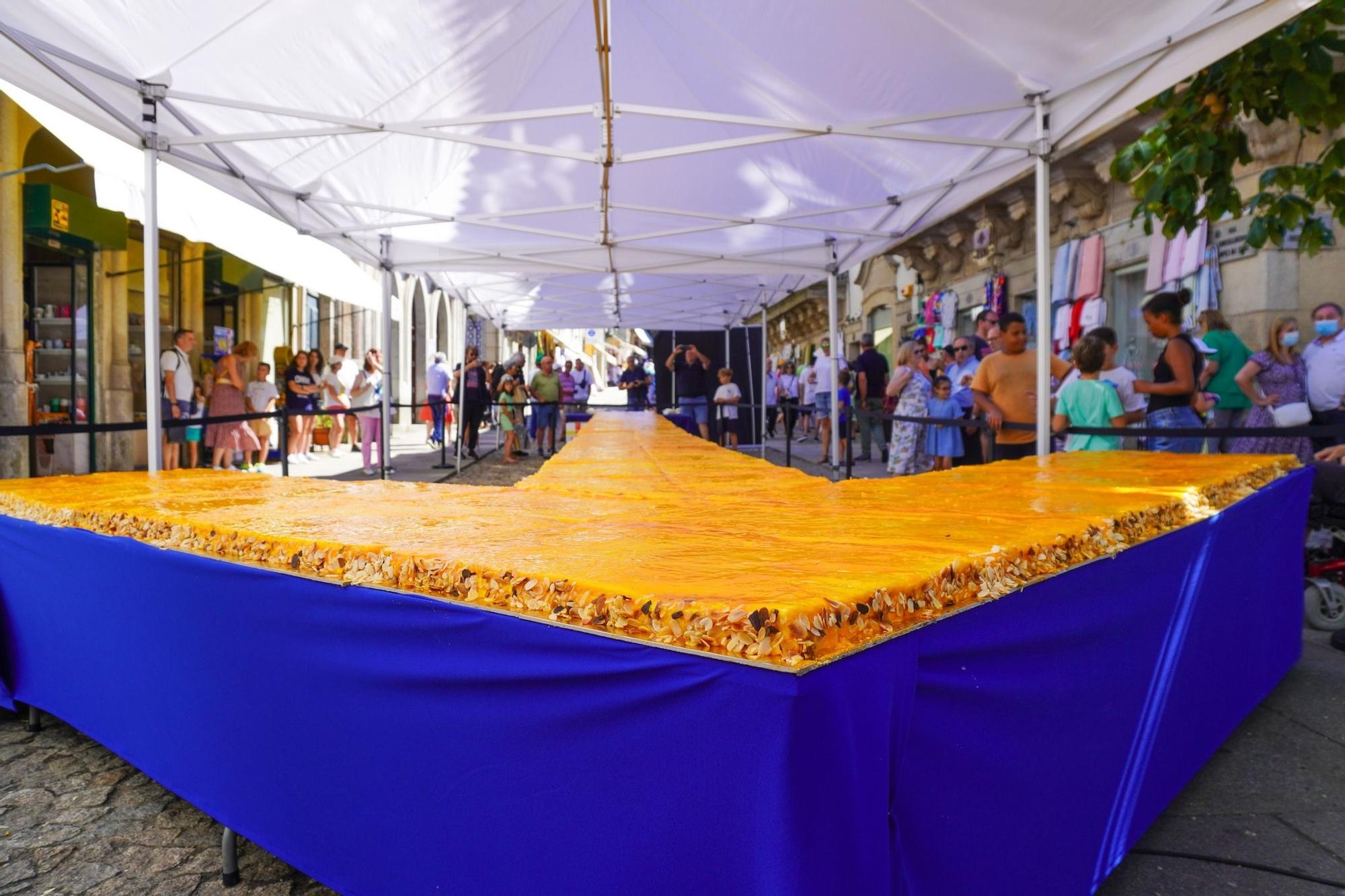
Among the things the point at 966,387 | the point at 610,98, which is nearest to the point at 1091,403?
the point at 610,98

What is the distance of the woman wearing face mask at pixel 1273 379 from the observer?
20.0ft

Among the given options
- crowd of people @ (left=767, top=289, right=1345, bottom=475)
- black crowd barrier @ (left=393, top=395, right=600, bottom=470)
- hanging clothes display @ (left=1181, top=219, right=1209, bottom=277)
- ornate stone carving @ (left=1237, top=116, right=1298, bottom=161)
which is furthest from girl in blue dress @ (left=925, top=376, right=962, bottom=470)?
black crowd barrier @ (left=393, top=395, right=600, bottom=470)

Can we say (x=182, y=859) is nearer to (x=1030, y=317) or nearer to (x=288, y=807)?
(x=288, y=807)

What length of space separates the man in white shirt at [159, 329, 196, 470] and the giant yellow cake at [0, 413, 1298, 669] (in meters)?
6.39

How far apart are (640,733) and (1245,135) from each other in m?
4.74

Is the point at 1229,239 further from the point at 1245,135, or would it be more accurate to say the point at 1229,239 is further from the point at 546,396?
the point at 546,396

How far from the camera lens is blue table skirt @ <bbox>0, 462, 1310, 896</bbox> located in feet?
3.34

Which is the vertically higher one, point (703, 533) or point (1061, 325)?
point (1061, 325)

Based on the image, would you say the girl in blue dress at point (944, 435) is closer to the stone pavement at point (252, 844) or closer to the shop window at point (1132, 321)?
the shop window at point (1132, 321)

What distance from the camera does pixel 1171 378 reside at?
5.26 m

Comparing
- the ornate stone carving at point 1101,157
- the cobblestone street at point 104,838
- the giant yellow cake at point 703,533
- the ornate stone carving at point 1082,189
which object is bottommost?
the cobblestone street at point 104,838

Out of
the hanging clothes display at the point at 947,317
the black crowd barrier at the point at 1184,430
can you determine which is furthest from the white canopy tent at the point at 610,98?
the hanging clothes display at the point at 947,317

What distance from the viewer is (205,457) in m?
11.0

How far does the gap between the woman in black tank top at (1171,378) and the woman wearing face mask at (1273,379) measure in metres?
0.90
